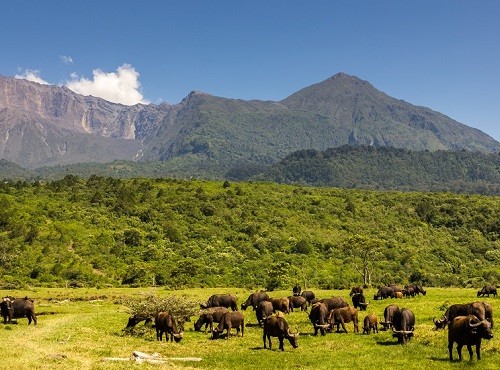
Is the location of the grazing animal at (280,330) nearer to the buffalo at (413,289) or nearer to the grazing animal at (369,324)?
the grazing animal at (369,324)

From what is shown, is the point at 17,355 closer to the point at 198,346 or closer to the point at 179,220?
the point at 198,346

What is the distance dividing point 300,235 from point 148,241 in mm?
39025

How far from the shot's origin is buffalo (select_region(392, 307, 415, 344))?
90.5ft

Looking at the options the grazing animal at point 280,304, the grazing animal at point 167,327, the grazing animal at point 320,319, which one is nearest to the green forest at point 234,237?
the grazing animal at point 280,304

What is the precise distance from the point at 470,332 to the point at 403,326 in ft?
20.5

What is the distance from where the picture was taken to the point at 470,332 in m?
22.1

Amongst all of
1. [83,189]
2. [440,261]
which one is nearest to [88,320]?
[440,261]

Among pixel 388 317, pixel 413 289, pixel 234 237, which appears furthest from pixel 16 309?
pixel 234 237

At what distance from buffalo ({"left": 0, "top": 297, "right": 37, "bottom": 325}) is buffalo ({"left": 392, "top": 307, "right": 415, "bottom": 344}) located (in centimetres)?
2753

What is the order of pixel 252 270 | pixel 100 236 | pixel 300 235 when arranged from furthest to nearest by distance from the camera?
1. pixel 300 235
2. pixel 100 236
3. pixel 252 270

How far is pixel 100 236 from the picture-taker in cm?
10550

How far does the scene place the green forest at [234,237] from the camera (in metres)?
88.6

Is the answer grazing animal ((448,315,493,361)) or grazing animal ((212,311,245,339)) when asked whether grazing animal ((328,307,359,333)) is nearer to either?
grazing animal ((212,311,245,339))

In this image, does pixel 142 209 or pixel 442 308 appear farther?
pixel 142 209
